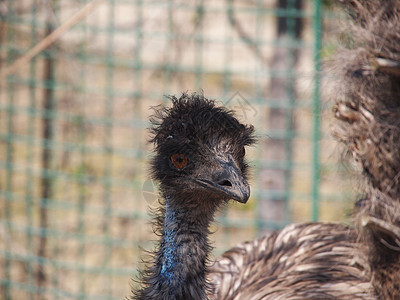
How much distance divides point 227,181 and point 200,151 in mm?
135

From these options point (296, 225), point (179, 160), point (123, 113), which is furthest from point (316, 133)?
point (179, 160)

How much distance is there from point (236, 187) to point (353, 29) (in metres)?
0.98

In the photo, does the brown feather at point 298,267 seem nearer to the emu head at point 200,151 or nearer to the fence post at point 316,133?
the emu head at point 200,151

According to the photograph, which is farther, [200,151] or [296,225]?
[296,225]

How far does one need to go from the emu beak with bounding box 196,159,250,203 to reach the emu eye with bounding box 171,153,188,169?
81mm

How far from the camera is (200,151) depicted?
215 centimetres

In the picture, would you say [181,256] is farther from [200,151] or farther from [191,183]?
[200,151]

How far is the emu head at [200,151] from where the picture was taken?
2135 mm

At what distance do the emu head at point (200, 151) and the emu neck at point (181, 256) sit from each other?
6 centimetres

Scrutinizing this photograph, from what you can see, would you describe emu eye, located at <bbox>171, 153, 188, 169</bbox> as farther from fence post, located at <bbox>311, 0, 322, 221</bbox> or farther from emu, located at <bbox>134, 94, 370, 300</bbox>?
fence post, located at <bbox>311, 0, 322, 221</bbox>

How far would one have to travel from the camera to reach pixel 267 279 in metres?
2.89

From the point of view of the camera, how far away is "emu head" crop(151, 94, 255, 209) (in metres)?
2.13

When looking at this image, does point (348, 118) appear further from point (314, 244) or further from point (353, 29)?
point (314, 244)

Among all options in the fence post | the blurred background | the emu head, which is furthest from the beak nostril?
the fence post
